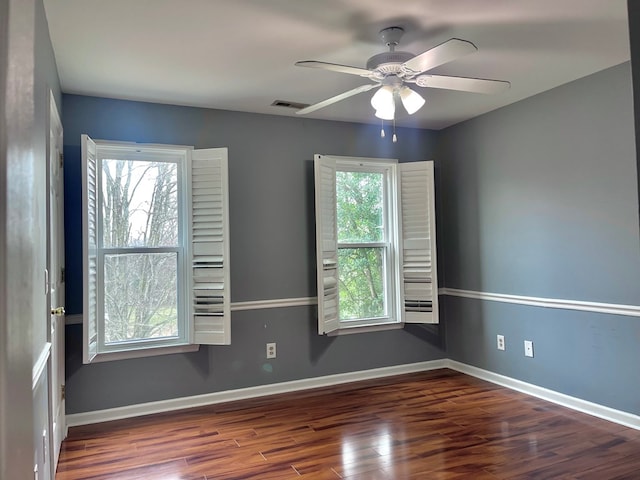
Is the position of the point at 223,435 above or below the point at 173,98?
below

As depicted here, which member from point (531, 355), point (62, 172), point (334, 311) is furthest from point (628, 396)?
point (62, 172)

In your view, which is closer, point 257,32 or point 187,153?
point 257,32

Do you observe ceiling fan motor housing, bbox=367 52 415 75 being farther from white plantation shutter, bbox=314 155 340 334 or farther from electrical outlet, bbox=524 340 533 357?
electrical outlet, bbox=524 340 533 357

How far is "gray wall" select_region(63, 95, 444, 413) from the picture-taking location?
3.34m

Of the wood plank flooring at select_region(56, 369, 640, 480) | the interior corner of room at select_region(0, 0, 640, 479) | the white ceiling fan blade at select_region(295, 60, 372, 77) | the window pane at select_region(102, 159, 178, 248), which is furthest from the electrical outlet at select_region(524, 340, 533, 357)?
the window pane at select_region(102, 159, 178, 248)

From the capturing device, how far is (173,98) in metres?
3.50

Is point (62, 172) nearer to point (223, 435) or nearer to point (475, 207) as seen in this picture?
point (223, 435)

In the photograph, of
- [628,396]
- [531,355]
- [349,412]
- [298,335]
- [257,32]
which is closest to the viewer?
[257,32]

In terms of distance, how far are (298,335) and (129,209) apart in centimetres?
172

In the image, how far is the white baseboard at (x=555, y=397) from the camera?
3053mm

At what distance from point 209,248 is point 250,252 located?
397mm

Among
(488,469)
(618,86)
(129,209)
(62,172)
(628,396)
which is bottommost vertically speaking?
(488,469)

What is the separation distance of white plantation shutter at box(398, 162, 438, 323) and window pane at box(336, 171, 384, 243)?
0.75 feet

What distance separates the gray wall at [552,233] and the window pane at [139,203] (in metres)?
2.63
